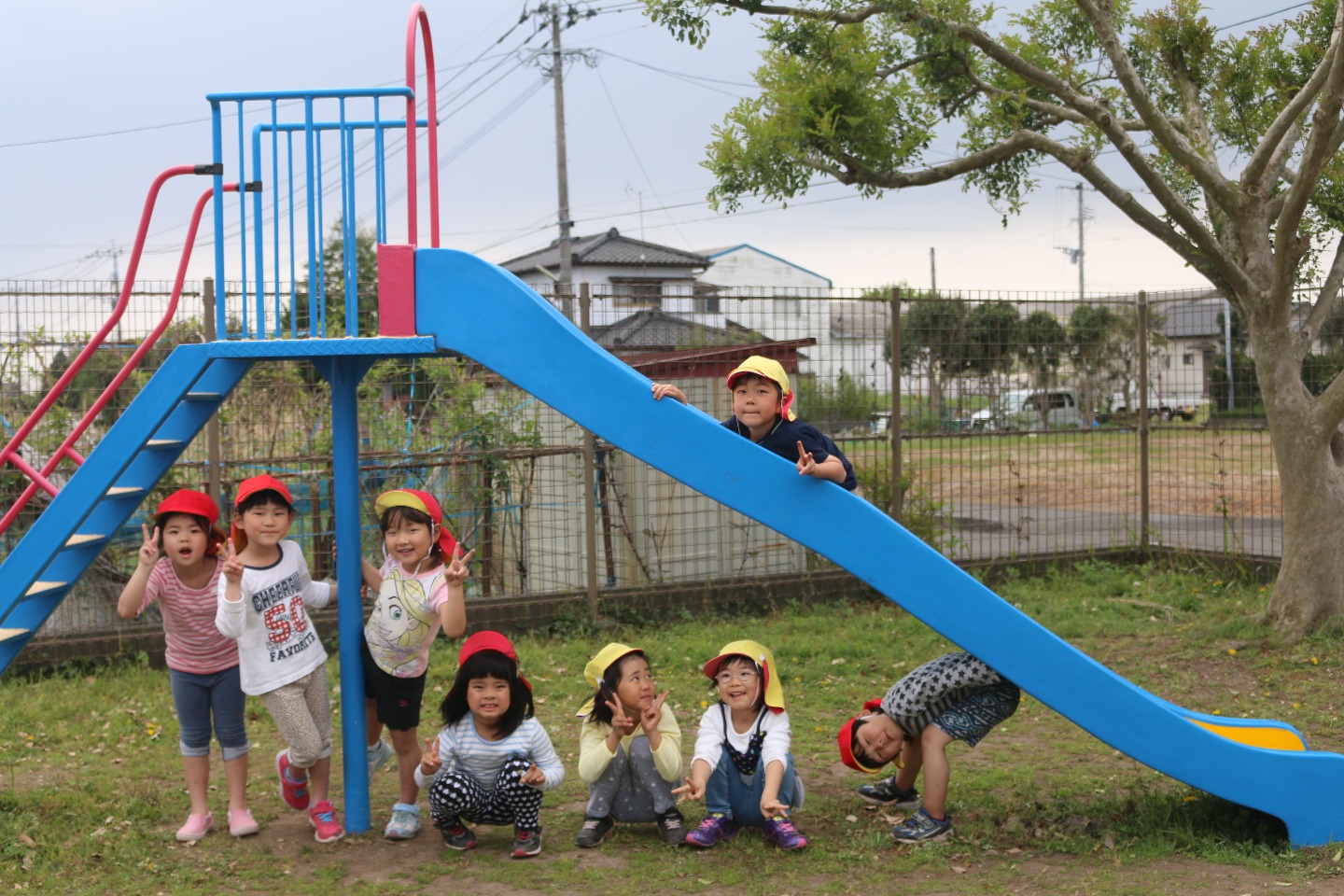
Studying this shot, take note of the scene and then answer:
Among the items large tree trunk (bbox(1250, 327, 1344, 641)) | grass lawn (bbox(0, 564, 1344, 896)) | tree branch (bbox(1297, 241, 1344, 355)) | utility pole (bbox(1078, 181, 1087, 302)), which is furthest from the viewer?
utility pole (bbox(1078, 181, 1087, 302))

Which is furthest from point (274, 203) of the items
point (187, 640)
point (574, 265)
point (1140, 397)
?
point (574, 265)

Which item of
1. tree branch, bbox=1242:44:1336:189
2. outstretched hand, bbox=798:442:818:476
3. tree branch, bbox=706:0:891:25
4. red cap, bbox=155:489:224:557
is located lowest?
red cap, bbox=155:489:224:557

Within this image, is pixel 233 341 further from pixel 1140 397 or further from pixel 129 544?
pixel 1140 397

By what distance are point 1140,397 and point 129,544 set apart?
8.32 meters

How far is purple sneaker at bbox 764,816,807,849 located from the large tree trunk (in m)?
4.44

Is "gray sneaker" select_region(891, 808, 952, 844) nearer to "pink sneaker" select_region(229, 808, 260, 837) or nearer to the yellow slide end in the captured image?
the yellow slide end

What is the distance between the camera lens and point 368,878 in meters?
4.40

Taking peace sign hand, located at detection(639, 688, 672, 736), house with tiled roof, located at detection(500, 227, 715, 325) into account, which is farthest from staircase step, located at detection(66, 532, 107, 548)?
house with tiled roof, located at detection(500, 227, 715, 325)

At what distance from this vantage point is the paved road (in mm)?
10016

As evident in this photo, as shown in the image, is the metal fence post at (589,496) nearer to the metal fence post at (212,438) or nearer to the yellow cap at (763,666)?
the metal fence post at (212,438)

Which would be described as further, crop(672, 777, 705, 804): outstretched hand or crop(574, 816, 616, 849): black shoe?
crop(574, 816, 616, 849): black shoe

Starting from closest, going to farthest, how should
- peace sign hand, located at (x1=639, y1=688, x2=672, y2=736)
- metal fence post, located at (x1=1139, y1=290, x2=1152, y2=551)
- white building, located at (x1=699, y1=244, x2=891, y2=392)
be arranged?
peace sign hand, located at (x1=639, y1=688, x2=672, y2=736) → white building, located at (x1=699, y1=244, x2=891, y2=392) → metal fence post, located at (x1=1139, y1=290, x2=1152, y2=551)

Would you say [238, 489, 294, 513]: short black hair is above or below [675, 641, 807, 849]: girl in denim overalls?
above

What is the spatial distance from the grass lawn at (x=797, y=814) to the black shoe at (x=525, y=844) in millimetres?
64
